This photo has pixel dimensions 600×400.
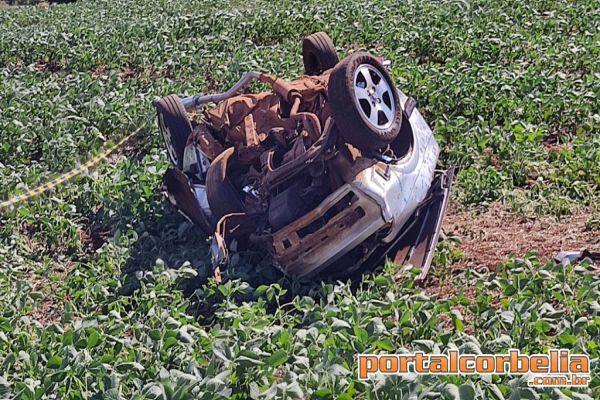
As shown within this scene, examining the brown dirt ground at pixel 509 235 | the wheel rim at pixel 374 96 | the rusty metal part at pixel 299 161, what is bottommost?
the brown dirt ground at pixel 509 235

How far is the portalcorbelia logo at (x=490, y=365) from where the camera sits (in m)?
5.08

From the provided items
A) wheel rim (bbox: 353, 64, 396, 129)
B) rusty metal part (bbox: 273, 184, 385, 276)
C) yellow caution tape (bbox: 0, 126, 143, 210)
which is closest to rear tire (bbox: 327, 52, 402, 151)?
wheel rim (bbox: 353, 64, 396, 129)

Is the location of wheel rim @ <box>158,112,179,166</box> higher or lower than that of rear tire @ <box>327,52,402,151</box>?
lower

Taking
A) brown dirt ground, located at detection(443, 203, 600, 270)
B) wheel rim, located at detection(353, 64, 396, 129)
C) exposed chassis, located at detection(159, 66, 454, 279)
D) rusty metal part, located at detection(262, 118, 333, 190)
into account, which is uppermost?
wheel rim, located at detection(353, 64, 396, 129)

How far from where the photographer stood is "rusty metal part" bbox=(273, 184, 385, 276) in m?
6.95

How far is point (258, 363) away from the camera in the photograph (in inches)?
214

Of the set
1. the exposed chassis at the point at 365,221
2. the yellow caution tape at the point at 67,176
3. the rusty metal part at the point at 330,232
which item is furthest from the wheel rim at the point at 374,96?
the yellow caution tape at the point at 67,176

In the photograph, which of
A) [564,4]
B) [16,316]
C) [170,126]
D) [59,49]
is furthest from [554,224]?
[59,49]

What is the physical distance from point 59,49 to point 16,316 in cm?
1036

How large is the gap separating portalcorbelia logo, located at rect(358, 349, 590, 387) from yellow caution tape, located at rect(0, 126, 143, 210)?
4920mm

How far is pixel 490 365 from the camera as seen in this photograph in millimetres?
5270

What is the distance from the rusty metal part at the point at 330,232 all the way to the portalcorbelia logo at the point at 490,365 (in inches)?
60.5

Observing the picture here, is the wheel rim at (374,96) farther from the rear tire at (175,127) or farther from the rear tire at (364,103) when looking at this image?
the rear tire at (175,127)

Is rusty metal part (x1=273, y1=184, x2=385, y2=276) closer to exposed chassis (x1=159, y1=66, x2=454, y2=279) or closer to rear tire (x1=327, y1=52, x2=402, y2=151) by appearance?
exposed chassis (x1=159, y1=66, x2=454, y2=279)
